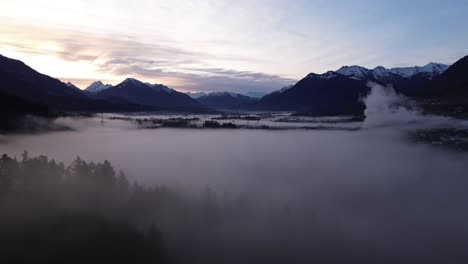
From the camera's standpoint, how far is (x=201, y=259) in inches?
5027

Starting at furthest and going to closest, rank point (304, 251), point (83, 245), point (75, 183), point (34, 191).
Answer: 1. point (304, 251)
2. point (75, 183)
3. point (34, 191)
4. point (83, 245)

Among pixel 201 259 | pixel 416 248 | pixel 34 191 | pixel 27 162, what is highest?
pixel 27 162

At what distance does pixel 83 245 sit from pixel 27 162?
44107 mm

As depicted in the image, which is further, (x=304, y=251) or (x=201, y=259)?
(x=304, y=251)

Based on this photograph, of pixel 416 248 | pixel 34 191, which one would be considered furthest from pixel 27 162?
pixel 416 248

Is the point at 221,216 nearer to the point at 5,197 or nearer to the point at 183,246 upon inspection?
the point at 183,246

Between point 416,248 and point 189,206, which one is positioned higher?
point 189,206

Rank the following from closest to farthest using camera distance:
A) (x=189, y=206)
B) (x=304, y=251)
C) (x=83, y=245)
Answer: (x=83, y=245) → (x=304, y=251) → (x=189, y=206)

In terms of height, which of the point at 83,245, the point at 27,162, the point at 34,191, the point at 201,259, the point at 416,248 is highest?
the point at 27,162

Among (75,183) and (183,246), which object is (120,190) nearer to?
Result: (75,183)

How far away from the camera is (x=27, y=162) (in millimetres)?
134000

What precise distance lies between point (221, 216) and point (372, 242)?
69.5 meters

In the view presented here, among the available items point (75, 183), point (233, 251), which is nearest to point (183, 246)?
point (233, 251)

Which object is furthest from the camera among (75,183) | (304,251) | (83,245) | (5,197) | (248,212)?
(248,212)
